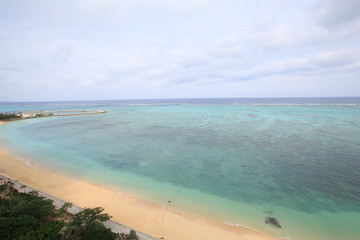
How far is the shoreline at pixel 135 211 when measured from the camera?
7.75 meters

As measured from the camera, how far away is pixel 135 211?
9.24 metres

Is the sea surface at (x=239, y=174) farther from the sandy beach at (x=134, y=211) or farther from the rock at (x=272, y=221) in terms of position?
the sandy beach at (x=134, y=211)

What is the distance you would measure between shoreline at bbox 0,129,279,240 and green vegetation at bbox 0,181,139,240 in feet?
6.38

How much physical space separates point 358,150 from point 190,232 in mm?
21932

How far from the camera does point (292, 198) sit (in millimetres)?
10539

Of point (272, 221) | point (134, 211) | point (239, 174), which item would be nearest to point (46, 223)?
point (134, 211)

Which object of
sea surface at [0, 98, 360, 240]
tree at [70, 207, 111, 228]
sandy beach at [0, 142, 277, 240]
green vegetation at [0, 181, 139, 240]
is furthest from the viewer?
sea surface at [0, 98, 360, 240]

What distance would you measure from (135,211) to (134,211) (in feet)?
0.18

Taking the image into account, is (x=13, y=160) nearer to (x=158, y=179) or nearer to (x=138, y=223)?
(x=158, y=179)

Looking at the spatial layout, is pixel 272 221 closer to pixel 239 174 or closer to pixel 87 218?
pixel 239 174

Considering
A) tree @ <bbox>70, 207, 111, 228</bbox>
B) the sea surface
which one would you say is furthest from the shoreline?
tree @ <bbox>70, 207, 111, 228</bbox>

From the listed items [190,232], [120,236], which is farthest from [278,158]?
[120,236]

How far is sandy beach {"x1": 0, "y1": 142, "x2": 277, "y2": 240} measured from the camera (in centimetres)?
774

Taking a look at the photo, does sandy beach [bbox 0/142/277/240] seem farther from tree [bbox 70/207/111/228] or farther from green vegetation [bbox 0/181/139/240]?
green vegetation [bbox 0/181/139/240]
